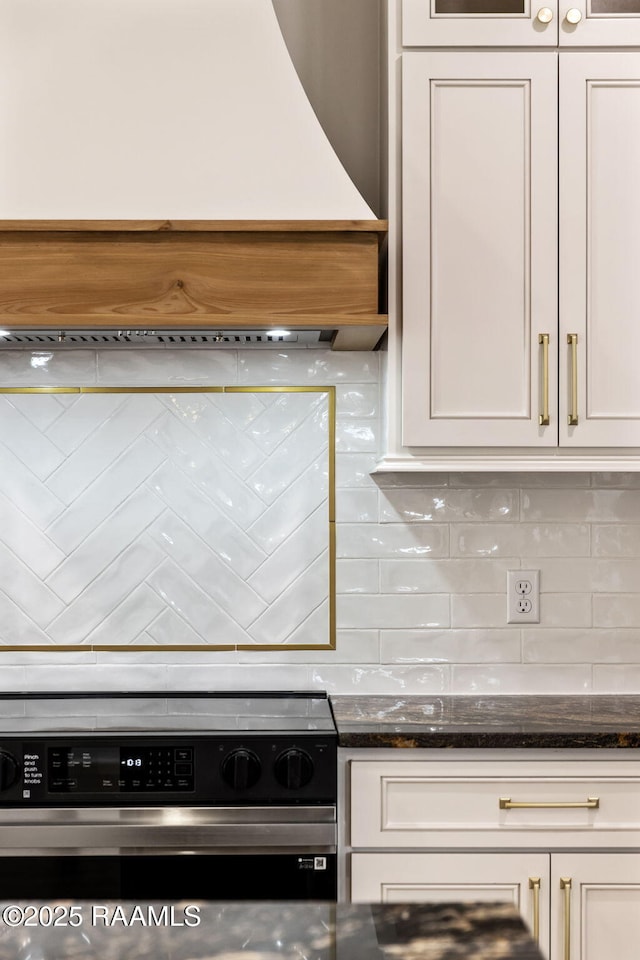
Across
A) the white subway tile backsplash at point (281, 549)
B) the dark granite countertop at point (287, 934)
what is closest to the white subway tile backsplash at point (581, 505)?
the white subway tile backsplash at point (281, 549)

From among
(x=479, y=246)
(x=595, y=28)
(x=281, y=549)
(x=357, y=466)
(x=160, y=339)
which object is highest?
(x=595, y=28)

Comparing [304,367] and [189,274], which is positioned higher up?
[189,274]

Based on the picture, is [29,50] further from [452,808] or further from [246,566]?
[452,808]

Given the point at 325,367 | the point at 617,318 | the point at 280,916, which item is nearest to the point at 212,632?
the point at 325,367

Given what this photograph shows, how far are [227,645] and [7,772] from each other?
0.69 metres

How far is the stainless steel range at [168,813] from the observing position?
1743mm

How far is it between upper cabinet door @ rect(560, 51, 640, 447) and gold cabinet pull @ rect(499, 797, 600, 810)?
789 millimetres

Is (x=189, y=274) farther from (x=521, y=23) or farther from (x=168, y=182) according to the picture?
(x=521, y=23)

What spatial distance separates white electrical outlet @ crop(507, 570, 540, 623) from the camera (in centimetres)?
233

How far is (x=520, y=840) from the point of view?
5.97 feet

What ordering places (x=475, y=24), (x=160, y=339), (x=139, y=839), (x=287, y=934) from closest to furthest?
1. (x=287, y=934)
2. (x=139, y=839)
3. (x=475, y=24)
4. (x=160, y=339)

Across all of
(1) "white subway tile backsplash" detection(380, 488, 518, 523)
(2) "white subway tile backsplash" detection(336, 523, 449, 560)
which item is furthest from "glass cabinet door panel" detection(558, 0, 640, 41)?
(2) "white subway tile backsplash" detection(336, 523, 449, 560)

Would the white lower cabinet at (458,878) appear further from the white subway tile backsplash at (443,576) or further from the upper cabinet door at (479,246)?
the upper cabinet door at (479,246)

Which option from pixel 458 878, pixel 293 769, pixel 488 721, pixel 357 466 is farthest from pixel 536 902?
pixel 357 466
